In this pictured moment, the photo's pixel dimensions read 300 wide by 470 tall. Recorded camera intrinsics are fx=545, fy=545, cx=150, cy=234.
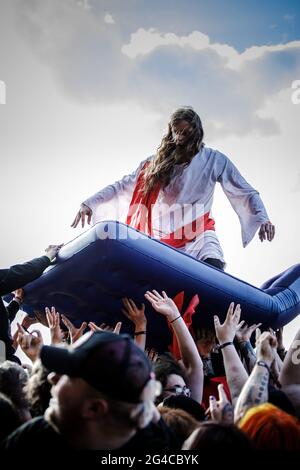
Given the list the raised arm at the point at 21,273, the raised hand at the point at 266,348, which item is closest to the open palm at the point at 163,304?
the raised arm at the point at 21,273

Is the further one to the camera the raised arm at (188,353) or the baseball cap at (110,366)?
the raised arm at (188,353)

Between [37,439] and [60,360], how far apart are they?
224 mm

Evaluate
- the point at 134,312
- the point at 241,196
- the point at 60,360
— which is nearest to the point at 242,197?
the point at 241,196

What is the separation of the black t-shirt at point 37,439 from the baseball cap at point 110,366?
6.8 inches

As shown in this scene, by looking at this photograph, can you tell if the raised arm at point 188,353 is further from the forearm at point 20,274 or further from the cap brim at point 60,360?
the cap brim at point 60,360

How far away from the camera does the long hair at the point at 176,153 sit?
14.3 ft

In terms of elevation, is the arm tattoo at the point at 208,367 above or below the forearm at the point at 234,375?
below

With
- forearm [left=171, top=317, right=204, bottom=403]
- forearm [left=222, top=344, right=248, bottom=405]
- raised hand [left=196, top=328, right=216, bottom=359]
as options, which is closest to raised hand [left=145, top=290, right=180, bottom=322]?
forearm [left=171, top=317, right=204, bottom=403]

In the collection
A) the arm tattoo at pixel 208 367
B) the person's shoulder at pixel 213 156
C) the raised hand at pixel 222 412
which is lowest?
the arm tattoo at pixel 208 367

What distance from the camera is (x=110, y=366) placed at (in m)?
1.47

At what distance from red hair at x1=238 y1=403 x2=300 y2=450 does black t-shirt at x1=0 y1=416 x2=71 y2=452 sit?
1.90ft

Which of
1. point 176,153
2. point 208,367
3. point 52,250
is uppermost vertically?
point 176,153

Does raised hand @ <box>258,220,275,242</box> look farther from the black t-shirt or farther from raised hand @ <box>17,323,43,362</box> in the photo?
the black t-shirt

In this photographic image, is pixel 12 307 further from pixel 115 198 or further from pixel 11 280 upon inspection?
pixel 115 198
